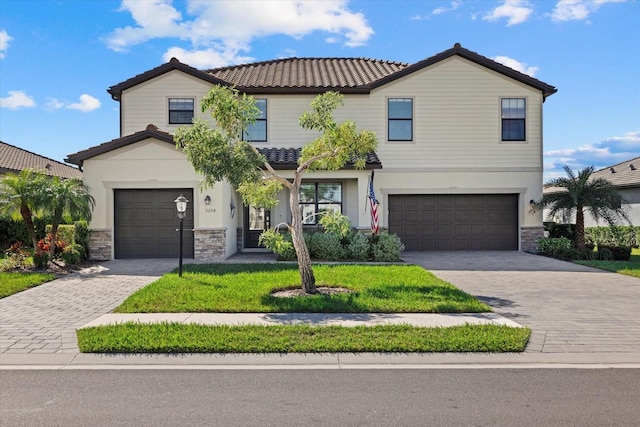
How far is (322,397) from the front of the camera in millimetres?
5098

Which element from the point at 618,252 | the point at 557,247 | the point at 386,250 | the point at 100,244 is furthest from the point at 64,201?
the point at 618,252

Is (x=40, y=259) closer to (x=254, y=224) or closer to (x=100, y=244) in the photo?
(x=100, y=244)

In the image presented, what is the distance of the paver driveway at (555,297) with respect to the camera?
7.12 meters

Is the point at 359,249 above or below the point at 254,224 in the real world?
below

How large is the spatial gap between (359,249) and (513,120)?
27.9 ft

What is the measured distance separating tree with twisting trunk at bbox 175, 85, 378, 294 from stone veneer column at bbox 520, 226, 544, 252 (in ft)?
35.6

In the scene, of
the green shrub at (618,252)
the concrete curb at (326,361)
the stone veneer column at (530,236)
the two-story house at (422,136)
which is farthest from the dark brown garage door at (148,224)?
the green shrub at (618,252)

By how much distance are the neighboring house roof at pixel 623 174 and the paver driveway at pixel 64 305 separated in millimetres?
17990

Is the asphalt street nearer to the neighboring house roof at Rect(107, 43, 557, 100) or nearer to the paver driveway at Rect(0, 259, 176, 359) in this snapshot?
the paver driveway at Rect(0, 259, 176, 359)

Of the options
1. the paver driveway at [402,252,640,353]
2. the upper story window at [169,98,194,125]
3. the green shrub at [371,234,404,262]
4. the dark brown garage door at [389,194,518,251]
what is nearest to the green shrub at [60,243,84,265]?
the upper story window at [169,98,194,125]

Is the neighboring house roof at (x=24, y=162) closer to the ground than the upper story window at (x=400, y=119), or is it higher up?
closer to the ground

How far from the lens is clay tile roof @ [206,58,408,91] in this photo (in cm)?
1908

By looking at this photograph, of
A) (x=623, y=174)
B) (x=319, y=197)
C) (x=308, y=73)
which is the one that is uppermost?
(x=308, y=73)

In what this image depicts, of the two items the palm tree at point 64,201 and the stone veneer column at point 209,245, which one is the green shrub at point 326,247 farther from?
the palm tree at point 64,201
